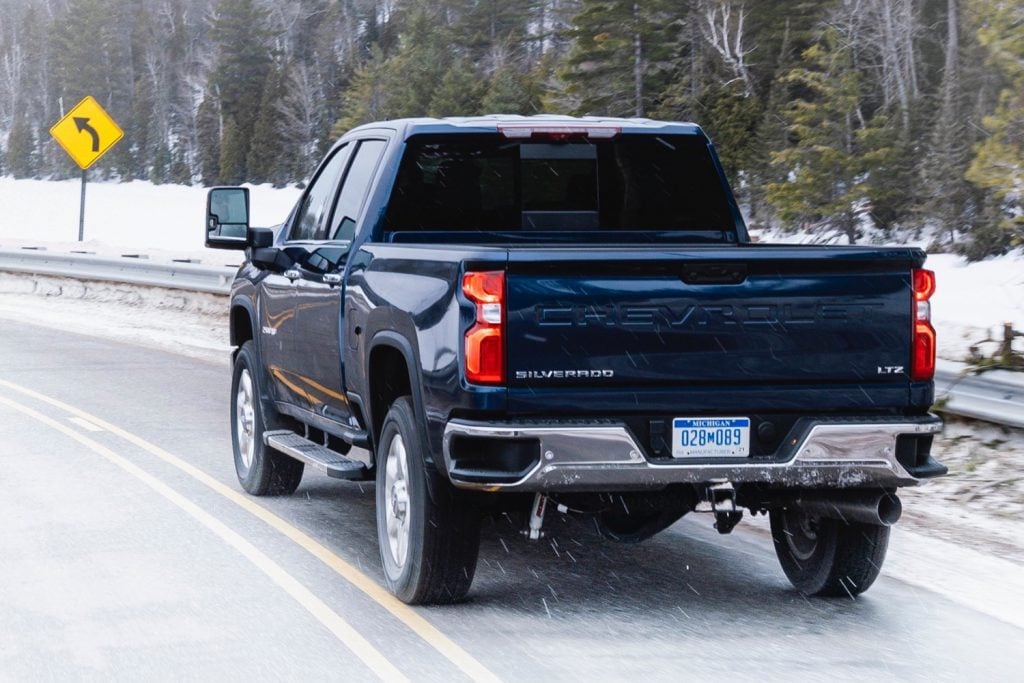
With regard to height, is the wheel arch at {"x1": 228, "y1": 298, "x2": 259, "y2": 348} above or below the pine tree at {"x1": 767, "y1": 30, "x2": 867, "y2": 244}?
below

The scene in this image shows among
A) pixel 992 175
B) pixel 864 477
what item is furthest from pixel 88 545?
pixel 992 175

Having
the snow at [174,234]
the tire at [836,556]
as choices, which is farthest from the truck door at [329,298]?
the snow at [174,234]

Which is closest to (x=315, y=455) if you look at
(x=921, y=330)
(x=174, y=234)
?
(x=921, y=330)

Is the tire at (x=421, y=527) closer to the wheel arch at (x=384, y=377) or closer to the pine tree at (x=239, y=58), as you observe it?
the wheel arch at (x=384, y=377)

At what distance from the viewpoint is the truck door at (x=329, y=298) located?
739 cm

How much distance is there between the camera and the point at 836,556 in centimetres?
655

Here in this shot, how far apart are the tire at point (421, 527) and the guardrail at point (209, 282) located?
4.21 meters

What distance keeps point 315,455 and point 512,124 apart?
190 cm

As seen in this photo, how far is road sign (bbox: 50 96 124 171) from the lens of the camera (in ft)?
93.4

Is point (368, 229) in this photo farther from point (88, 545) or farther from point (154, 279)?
point (154, 279)

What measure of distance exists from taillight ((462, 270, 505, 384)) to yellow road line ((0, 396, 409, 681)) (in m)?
1.10

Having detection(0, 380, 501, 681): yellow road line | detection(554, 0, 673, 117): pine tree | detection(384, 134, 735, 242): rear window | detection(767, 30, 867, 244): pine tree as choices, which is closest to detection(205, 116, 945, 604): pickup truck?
detection(0, 380, 501, 681): yellow road line

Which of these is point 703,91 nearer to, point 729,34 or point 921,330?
point 729,34

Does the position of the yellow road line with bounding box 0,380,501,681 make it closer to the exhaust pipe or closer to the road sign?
the exhaust pipe
